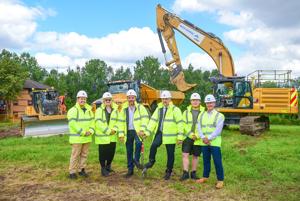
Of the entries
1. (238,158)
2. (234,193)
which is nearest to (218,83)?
(238,158)

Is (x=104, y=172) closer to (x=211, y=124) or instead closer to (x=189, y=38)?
(x=211, y=124)

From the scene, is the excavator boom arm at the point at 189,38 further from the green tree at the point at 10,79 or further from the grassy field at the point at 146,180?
the green tree at the point at 10,79

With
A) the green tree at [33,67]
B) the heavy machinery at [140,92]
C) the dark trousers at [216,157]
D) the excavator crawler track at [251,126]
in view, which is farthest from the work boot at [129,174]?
the green tree at [33,67]

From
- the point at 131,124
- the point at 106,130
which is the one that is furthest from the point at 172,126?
the point at 106,130

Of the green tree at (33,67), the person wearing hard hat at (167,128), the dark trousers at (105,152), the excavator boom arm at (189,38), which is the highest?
the green tree at (33,67)

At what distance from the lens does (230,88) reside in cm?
1794

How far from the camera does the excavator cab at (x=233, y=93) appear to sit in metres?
17.3

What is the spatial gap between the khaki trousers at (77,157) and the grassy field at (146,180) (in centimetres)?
30

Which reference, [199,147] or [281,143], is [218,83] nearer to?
[281,143]

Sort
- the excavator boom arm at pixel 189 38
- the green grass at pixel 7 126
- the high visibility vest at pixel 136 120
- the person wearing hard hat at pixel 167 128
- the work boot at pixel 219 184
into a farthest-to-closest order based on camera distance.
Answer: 1. the green grass at pixel 7 126
2. the excavator boom arm at pixel 189 38
3. the high visibility vest at pixel 136 120
4. the person wearing hard hat at pixel 167 128
5. the work boot at pixel 219 184

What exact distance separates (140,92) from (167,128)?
1344 centimetres

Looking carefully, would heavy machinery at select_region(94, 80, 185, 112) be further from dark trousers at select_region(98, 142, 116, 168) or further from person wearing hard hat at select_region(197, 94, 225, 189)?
person wearing hard hat at select_region(197, 94, 225, 189)

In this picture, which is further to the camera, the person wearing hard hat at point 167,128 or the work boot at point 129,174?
the work boot at point 129,174

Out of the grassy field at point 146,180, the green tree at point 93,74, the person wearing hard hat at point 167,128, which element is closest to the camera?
the grassy field at point 146,180
